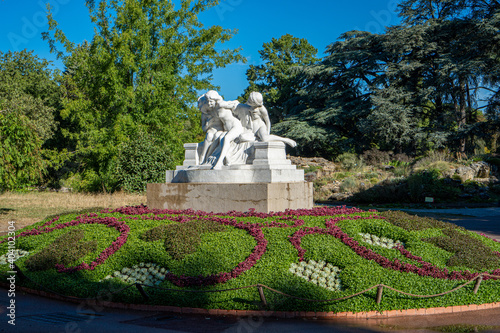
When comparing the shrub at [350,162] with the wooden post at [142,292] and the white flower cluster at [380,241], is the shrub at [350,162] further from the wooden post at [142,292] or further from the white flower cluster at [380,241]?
the wooden post at [142,292]

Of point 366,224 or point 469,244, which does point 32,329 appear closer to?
point 366,224

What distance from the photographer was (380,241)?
743 cm

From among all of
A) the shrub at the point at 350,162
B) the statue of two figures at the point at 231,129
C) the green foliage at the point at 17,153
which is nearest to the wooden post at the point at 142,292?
the statue of two figures at the point at 231,129

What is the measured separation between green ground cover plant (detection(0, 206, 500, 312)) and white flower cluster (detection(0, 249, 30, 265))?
0.44ft

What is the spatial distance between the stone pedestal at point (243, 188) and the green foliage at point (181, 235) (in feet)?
4.24

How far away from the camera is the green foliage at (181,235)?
661 centimetres

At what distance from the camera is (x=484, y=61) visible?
2545cm

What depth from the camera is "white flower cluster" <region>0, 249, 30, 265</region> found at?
7.57 metres

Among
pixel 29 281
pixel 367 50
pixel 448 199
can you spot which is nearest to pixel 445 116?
pixel 367 50

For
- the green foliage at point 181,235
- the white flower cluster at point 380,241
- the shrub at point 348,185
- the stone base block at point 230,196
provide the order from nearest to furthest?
the green foliage at point 181,235
the white flower cluster at point 380,241
the stone base block at point 230,196
the shrub at point 348,185

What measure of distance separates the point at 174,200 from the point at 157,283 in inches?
138

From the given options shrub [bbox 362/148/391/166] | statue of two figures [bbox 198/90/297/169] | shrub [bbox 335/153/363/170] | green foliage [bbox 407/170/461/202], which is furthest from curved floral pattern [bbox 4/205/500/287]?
shrub [bbox 362/148/391/166]

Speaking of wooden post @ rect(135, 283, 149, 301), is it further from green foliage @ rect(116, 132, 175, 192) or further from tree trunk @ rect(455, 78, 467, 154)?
→ tree trunk @ rect(455, 78, 467, 154)

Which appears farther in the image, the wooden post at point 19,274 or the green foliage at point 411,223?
the green foliage at point 411,223
